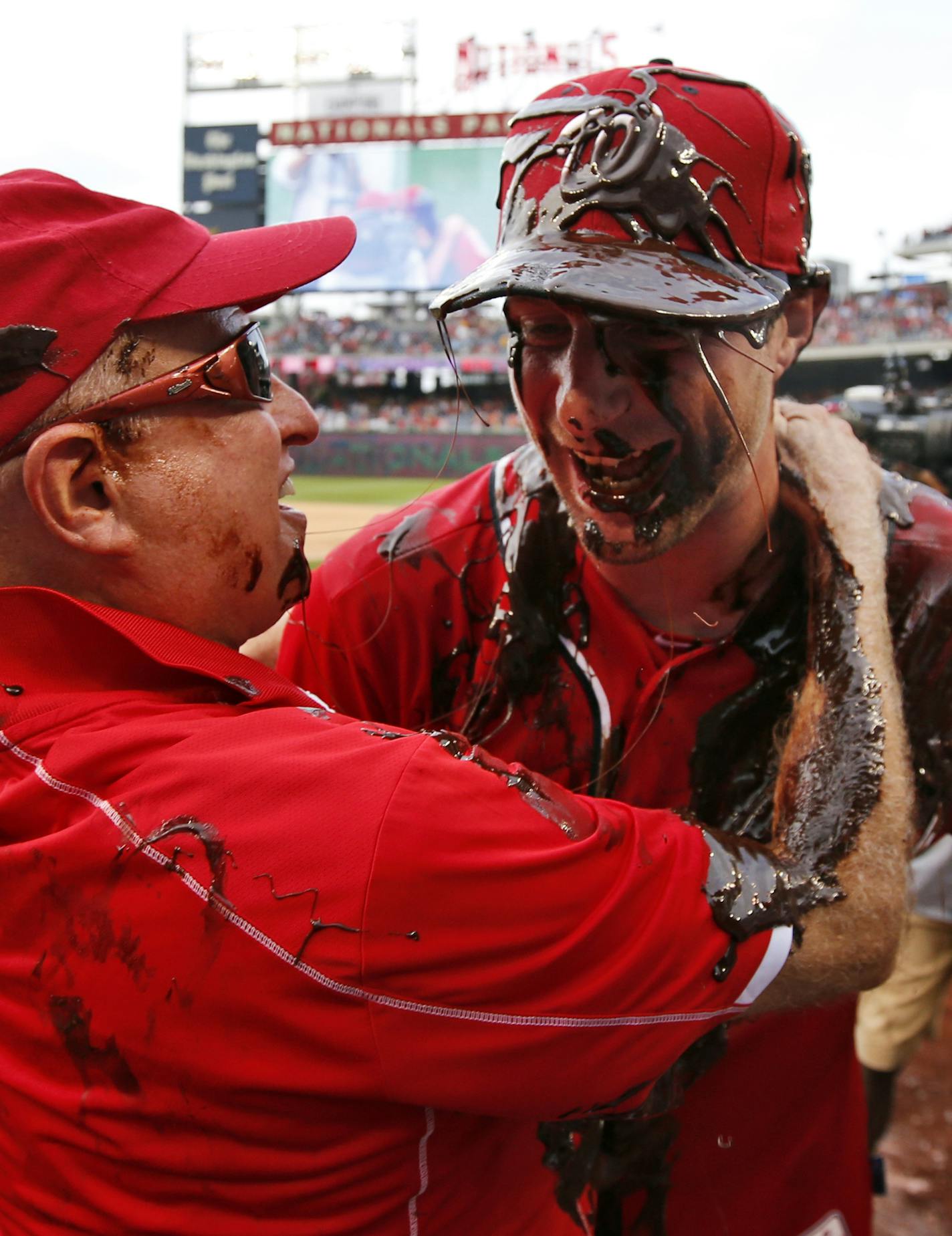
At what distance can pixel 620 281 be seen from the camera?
4.77 ft

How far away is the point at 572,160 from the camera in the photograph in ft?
5.32

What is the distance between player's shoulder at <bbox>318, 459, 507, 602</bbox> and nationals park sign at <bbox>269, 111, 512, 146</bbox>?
36.5 m

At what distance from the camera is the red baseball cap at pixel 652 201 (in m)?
1.48

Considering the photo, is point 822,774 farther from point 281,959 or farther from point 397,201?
point 397,201

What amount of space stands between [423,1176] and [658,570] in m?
1.10

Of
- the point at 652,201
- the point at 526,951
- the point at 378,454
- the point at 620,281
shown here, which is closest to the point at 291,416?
the point at 620,281

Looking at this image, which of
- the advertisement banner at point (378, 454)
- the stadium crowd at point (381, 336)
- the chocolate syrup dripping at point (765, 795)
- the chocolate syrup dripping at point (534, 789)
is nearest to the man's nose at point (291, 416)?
the chocolate syrup dripping at point (534, 789)

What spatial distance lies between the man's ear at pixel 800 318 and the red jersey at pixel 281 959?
107 cm

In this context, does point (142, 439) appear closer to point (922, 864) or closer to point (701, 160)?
point (701, 160)

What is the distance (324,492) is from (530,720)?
21.7m

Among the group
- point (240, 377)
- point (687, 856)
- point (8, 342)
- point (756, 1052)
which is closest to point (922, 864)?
point (756, 1052)

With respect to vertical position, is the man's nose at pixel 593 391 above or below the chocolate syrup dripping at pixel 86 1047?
above

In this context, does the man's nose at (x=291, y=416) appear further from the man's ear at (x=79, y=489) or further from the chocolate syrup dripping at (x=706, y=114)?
the chocolate syrup dripping at (x=706, y=114)

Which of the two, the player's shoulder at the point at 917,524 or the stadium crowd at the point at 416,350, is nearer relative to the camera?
the player's shoulder at the point at 917,524
